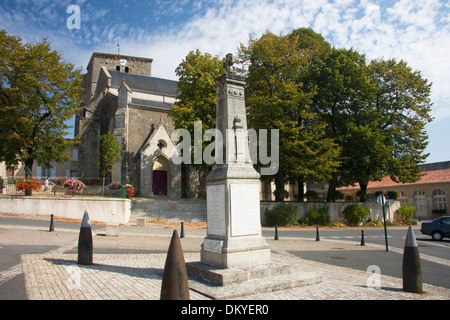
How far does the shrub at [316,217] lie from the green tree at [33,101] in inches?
734

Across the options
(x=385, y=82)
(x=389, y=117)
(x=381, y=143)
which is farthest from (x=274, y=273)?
(x=385, y=82)

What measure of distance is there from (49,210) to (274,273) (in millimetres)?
18266

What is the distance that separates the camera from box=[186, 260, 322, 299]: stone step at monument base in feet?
18.0

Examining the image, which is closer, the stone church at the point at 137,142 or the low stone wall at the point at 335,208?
the low stone wall at the point at 335,208

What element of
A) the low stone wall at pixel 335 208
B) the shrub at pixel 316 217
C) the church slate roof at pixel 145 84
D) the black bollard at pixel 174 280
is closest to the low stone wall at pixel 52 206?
the low stone wall at pixel 335 208

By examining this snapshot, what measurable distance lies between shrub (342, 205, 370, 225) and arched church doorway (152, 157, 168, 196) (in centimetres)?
1720

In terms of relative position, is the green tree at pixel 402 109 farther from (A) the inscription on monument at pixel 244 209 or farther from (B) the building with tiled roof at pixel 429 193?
(A) the inscription on monument at pixel 244 209

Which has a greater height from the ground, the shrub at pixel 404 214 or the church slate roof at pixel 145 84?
the church slate roof at pixel 145 84

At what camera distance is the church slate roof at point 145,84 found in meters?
38.2

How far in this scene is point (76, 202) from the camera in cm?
2011

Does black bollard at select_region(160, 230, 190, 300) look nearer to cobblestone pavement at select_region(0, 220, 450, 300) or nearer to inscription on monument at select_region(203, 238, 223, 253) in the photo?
cobblestone pavement at select_region(0, 220, 450, 300)
